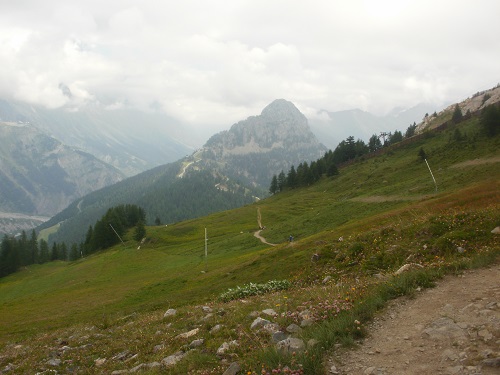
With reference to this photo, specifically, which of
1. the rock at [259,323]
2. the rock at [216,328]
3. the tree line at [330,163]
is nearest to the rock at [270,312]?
the rock at [259,323]

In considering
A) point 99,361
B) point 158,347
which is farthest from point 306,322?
point 99,361

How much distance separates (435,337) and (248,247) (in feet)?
185

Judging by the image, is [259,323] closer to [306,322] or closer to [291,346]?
Answer: [306,322]

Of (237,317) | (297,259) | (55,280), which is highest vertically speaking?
(237,317)

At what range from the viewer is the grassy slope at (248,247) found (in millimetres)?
32688

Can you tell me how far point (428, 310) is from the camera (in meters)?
10.1

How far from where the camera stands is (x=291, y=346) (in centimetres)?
895

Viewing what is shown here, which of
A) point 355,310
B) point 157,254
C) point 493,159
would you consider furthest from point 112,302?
point 493,159

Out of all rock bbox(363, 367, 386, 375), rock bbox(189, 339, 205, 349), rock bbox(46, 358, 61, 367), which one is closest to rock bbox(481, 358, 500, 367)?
rock bbox(363, 367, 386, 375)

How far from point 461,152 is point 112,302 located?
307ft

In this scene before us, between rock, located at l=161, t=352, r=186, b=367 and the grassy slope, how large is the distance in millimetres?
14031

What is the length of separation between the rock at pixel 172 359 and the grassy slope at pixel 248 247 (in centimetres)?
1403

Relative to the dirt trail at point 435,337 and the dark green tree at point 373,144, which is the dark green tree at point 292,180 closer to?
the dark green tree at point 373,144

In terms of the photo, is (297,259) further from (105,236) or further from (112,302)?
(105,236)
